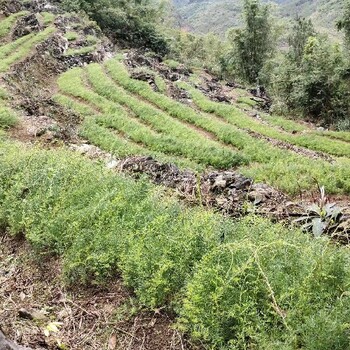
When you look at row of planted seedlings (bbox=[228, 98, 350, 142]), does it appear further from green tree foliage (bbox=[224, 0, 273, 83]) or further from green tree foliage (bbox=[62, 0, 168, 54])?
green tree foliage (bbox=[62, 0, 168, 54])

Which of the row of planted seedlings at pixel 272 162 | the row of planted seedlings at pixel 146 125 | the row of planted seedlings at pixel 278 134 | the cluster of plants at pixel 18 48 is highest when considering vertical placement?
the cluster of plants at pixel 18 48

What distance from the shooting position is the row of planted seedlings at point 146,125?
18.2m

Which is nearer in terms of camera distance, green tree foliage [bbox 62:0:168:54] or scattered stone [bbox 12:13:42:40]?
scattered stone [bbox 12:13:42:40]

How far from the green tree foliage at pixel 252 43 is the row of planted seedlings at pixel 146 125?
28059 millimetres

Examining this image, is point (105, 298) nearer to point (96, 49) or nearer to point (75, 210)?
point (75, 210)

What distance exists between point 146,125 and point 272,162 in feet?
24.7

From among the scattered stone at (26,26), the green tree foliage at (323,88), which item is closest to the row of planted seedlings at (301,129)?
the green tree foliage at (323,88)

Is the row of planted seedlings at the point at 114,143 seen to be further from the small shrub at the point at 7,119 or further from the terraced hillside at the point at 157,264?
the terraced hillside at the point at 157,264

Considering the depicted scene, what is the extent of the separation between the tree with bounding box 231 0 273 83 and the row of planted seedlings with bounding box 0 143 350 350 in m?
48.1

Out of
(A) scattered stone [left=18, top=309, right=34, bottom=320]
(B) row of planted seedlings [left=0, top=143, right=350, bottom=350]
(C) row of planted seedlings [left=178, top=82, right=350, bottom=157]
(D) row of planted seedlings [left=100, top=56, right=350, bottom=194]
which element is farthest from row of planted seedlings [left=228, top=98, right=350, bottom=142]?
(A) scattered stone [left=18, top=309, right=34, bottom=320]

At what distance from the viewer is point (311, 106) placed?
105ft

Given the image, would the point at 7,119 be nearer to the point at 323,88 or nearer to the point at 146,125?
the point at 146,125

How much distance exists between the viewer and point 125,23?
184 feet

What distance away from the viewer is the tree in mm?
51125
